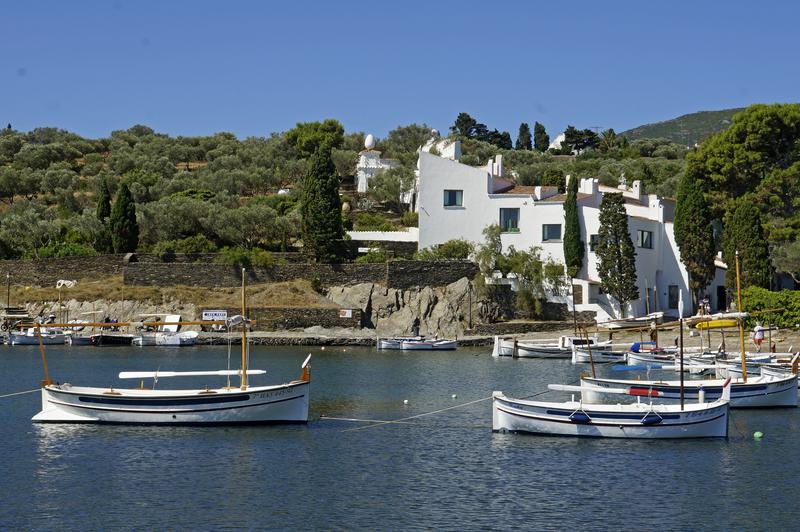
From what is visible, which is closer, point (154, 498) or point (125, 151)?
point (154, 498)

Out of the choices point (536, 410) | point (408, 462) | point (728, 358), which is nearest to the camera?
point (408, 462)

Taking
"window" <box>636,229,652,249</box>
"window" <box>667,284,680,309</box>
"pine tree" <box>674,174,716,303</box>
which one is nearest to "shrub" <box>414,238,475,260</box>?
"window" <box>636,229,652,249</box>

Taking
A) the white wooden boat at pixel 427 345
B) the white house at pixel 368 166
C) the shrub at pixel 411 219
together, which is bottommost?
the white wooden boat at pixel 427 345

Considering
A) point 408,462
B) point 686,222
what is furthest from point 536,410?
point 686,222

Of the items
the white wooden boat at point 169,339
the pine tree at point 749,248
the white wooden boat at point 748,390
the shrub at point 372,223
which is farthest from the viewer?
the shrub at point 372,223

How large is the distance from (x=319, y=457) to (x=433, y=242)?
4540 cm

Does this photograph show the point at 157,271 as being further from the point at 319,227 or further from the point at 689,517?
the point at 689,517

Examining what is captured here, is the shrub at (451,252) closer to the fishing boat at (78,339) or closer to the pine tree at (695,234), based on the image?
the pine tree at (695,234)

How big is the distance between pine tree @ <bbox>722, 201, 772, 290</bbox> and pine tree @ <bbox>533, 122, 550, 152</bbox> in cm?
9002

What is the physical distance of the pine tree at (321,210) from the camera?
73375 millimetres

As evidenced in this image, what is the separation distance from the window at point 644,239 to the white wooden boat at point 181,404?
4261 cm

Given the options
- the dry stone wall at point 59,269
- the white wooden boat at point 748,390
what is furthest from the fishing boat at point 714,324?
the dry stone wall at point 59,269

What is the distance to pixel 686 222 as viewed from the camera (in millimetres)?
72000

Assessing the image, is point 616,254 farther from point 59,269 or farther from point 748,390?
point 59,269
